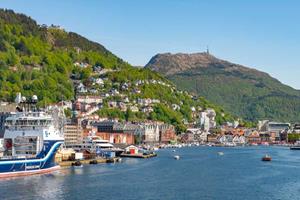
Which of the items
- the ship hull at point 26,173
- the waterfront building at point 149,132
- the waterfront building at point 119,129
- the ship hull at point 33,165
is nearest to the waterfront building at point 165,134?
the waterfront building at point 149,132

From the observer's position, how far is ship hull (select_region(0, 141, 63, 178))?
66.1 m

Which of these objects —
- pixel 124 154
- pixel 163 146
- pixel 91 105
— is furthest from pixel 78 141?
pixel 91 105

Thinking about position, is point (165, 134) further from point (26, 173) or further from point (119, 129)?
point (26, 173)

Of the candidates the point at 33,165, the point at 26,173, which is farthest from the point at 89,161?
the point at 26,173

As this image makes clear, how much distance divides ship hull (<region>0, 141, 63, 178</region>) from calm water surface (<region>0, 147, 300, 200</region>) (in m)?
1.32

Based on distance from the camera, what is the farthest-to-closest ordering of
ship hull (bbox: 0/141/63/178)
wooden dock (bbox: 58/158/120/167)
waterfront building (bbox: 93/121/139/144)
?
waterfront building (bbox: 93/121/139/144) < wooden dock (bbox: 58/158/120/167) < ship hull (bbox: 0/141/63/178)

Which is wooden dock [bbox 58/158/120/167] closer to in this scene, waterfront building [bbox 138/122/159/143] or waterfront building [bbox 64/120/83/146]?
waterfront building [bbox 64/120/83/146]

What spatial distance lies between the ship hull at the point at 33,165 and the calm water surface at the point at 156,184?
132 cm

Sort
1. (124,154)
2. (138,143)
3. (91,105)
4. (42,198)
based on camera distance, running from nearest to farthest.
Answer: (42,198) < (124,154) < (138,143) < (91,105)

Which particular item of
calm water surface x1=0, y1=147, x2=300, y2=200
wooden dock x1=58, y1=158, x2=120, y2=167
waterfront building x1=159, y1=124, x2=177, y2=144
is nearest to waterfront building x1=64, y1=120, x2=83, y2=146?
wooden dock x1=58, y1=158, x2=120, y2=167

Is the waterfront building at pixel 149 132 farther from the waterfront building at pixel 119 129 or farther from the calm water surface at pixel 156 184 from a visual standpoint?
the calm water surface at pixel 156 184

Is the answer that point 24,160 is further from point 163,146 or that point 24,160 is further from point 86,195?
point 163,146

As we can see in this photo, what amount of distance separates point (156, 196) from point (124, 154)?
198 ft

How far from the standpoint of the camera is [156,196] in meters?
57.7
